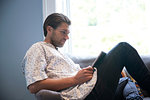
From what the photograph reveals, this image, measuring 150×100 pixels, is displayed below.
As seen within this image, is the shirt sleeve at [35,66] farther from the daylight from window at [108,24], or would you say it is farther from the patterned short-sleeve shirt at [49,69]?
the daylight from window at [108,24]

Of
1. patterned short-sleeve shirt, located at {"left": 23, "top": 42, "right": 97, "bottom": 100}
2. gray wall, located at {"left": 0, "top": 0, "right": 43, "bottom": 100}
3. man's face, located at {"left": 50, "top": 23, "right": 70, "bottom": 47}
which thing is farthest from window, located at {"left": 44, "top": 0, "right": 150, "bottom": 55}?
patterned short-sleeve shirt, located at {"left": 23, "top": 42, "right": 97, "bottom": 100}

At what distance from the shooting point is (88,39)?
2.54 meters

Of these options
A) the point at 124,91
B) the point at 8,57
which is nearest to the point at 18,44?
the point at 8,57

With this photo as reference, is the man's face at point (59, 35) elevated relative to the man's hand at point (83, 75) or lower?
elevated

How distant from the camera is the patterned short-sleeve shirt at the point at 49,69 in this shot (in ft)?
4.18

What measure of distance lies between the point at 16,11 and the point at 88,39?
101cm

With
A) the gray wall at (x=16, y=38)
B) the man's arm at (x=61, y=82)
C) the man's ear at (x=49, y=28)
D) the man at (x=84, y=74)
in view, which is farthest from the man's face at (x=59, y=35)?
the gray wall at (x=16, y=38)

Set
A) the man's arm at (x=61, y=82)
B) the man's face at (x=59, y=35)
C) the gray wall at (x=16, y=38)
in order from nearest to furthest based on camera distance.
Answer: the man's arm at (x=61, y=82), the man's face at (x=59, y=35), the gray wall at (x=16, y=38)

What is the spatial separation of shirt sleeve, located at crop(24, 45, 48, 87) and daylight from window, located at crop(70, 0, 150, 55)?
1160 mm

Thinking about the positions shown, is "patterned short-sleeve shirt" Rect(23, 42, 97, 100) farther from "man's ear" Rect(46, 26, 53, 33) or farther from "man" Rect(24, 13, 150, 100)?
"man's ear" Rect(46, 26, 53, 33)

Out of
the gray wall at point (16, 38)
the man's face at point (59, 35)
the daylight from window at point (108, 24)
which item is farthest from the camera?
the daylight from window at point (108, 24)

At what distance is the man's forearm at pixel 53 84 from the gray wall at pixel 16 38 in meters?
0.97

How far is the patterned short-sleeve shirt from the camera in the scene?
1.27 metres

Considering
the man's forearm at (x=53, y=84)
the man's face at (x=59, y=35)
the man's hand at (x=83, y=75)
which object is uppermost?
the man's face at (x=59, y=35)
